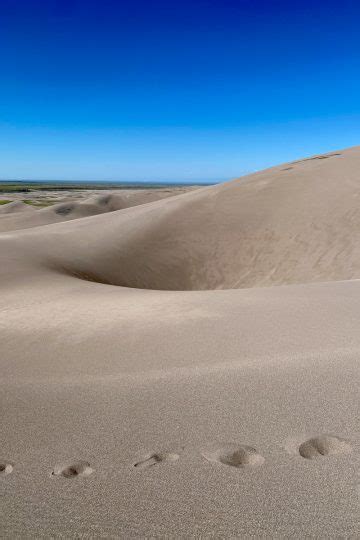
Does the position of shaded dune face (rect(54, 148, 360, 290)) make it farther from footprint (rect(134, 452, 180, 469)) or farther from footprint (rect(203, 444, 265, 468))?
footprint (rect(134, 452, 180, 469))

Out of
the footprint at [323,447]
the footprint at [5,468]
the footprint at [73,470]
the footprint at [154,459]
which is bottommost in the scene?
the footprint at [5,468]

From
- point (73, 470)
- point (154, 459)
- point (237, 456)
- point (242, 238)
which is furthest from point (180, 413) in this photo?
point (242, 238)

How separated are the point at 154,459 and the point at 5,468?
888mm

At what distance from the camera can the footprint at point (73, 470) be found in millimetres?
2172

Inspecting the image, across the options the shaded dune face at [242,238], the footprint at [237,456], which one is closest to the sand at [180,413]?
the footprint at [237,456]

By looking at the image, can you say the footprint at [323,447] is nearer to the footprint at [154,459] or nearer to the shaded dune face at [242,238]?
the footprint at [154,459]

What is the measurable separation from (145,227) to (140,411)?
12980 mm

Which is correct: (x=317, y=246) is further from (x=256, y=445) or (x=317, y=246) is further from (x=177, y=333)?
(x=256, y=445)

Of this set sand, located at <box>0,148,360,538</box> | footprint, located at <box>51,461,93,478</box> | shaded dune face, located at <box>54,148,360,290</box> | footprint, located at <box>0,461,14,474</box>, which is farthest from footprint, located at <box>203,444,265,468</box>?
shaded dune face, located at <box>54,148,360,290</box>

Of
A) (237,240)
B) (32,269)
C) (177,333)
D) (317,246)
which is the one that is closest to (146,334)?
(177,333)

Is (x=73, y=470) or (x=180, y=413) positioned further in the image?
(x=180, y=413)

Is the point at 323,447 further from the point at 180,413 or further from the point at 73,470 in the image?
the point at 73,470

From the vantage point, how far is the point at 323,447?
2.22 m

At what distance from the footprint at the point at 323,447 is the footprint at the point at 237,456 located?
26cm
